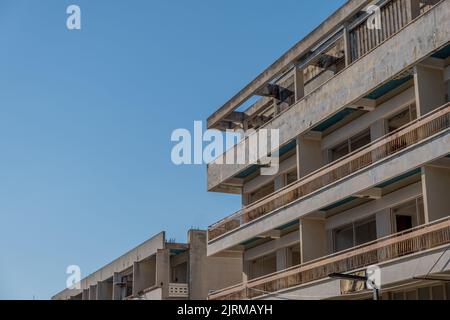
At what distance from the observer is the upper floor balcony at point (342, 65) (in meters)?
26.3

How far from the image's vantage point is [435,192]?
83.4 feet

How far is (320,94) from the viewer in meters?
32.1

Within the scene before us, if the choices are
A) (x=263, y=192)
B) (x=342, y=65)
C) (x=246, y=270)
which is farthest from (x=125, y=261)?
(x=342, y=65)

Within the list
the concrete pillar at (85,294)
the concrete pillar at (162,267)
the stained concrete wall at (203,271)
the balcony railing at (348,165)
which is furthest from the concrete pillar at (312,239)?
the concrete pillar at (85,294)

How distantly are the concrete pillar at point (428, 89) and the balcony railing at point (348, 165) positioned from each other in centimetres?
72

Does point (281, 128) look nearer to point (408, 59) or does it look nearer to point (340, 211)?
point (340, 211)

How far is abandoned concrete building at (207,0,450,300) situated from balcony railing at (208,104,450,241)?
5 cm

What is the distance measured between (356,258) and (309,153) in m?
7.10

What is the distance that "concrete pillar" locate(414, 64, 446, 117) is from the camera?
1026 inches

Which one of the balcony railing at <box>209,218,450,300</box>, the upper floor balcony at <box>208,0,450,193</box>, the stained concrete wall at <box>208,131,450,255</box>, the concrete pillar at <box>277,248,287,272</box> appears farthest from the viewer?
the concrete pillar at <box>277,248,287,272</box>

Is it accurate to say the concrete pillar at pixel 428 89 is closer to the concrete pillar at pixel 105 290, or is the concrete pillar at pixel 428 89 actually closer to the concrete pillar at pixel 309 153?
the concrete pillar at pixel 309 153

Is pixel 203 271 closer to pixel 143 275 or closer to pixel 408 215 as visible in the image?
pixel 143 275

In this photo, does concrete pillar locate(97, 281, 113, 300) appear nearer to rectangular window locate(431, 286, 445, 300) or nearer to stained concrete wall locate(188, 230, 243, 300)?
stained concrete wall locate(188, 230, 243, 300)

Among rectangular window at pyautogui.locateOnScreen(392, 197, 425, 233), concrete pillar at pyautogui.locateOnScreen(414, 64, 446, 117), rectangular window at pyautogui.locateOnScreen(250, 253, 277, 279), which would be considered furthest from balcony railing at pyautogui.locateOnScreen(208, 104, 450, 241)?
rectangular window at pyautogui.locateOnScreen(250, 253, 277, 279)
